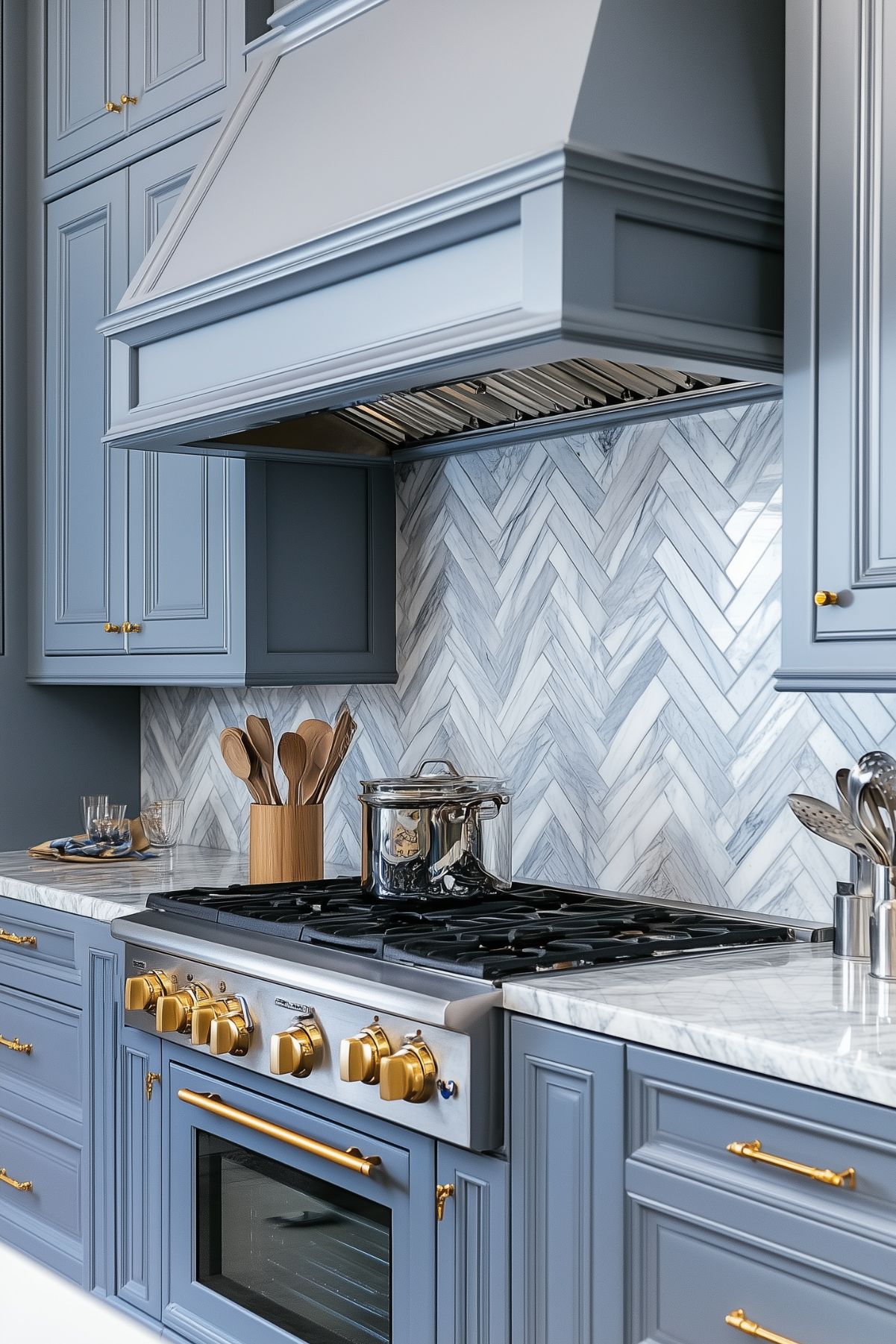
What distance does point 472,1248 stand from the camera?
189 centimetres

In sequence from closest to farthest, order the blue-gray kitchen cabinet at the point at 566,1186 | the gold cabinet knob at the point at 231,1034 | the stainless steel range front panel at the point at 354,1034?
the blue-gray kitchen cabinet at the point at 566,1186 → the stainless steel range front panel at the point at 354,1034 → the gold cabinet knob at the point at 231,1034

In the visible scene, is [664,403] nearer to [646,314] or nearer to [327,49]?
[646,314]

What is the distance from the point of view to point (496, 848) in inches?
98.2

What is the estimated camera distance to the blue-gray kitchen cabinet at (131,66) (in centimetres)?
307

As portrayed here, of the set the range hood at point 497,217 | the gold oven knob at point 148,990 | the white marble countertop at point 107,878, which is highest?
the range hood at point 497,217

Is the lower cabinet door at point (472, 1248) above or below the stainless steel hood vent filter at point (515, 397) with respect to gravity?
below

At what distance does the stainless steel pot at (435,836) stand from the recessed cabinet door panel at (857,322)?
2.40ft

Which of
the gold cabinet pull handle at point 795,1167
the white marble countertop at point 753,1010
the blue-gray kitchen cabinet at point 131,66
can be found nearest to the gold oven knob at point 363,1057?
the white marble countertop at point 753,1010

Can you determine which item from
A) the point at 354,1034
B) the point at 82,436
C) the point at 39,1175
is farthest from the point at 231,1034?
the point at 82,436

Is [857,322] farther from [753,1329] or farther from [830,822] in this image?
[753,1329]

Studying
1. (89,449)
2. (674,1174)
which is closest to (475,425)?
→ (89,449)

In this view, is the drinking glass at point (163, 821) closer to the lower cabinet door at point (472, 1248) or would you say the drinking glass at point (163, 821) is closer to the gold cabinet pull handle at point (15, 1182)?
the gold cabinet pull handle at point (15, 1182)

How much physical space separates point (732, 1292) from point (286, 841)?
1428 millimetres

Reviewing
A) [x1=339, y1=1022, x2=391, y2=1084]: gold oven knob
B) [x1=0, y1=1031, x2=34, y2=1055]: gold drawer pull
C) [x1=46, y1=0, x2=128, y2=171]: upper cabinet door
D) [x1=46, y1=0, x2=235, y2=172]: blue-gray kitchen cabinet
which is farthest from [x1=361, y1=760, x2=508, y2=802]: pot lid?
[x1=46, y1=0, x2=128, y2=171]: upper cabinet door
